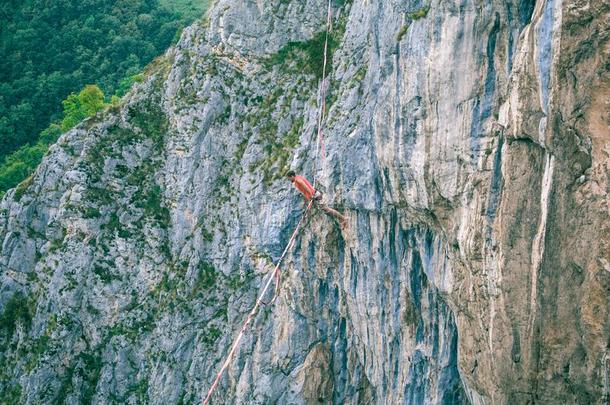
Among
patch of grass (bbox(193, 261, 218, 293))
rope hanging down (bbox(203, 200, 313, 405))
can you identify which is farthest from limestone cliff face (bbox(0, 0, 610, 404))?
rope hanging down (bbox(203, 200, 313, 405))

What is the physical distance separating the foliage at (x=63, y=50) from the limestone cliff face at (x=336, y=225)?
27093mm

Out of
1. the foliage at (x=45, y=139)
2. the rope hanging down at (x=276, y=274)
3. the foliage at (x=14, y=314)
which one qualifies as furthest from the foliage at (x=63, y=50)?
the rope hanging down at (x=276, y=274)

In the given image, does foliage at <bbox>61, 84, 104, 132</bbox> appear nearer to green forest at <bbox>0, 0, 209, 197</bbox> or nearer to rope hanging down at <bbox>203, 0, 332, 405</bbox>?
green forest at <bbox>0, 0, 209, 197</bbox>

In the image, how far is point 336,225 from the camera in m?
30.3

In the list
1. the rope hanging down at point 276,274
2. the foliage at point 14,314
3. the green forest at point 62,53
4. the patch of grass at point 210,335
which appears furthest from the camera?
the green forest at point 62,53

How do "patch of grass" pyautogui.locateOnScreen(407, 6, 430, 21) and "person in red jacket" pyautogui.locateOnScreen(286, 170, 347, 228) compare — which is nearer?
"patch of grass" pyautogui.locateOnScreen(407, 6, 430, 21)

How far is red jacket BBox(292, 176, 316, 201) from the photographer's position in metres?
29.0

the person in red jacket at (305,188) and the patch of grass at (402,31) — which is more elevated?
the patch of grass at (402,31)

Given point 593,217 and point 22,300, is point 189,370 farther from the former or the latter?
point 593,217

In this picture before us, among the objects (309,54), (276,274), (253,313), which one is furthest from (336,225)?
(309,54)

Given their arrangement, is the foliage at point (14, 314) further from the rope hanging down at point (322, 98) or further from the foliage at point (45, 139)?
the rope hanging down at point (322, 98)

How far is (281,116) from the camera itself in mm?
35812

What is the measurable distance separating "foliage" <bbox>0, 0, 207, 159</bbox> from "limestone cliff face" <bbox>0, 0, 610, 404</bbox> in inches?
1067

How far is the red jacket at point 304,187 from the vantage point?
2897cm
